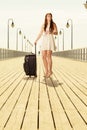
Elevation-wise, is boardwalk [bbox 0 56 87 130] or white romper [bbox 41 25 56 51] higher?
white romper [bbox 41 25 56 51]

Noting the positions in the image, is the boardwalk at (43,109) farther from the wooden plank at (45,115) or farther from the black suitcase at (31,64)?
the black suitcase at (31,64)

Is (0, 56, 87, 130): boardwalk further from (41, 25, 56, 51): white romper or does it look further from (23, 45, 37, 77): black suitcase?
(23, 45, 37, 77): black suitcase

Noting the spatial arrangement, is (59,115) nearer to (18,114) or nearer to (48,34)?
(18,114)

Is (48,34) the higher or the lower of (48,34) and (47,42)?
the higher

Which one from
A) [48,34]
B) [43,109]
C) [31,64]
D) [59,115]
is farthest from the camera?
[31,64]

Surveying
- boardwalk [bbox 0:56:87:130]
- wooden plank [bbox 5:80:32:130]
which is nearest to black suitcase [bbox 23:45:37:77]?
boardwalk [bbox 0:56:87:130]

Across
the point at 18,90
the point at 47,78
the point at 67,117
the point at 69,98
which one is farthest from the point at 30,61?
the point at 67,117

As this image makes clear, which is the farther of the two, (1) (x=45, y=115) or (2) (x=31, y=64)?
(2) (x=31, y=64)

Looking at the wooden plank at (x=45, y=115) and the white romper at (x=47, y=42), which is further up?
the white romper at (x=47, y=42)

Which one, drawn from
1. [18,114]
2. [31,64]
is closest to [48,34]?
[31,64]

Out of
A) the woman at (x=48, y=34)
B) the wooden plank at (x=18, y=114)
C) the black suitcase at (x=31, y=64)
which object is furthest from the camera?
the black suitcase at (x=31, y=64)

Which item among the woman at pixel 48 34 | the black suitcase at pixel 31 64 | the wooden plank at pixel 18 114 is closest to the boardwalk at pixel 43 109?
the wooden plank at pixel 18 114

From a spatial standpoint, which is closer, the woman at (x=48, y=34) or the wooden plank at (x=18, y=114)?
the wooden plank at (x=18, y=114)

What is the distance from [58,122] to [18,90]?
3.39 m
